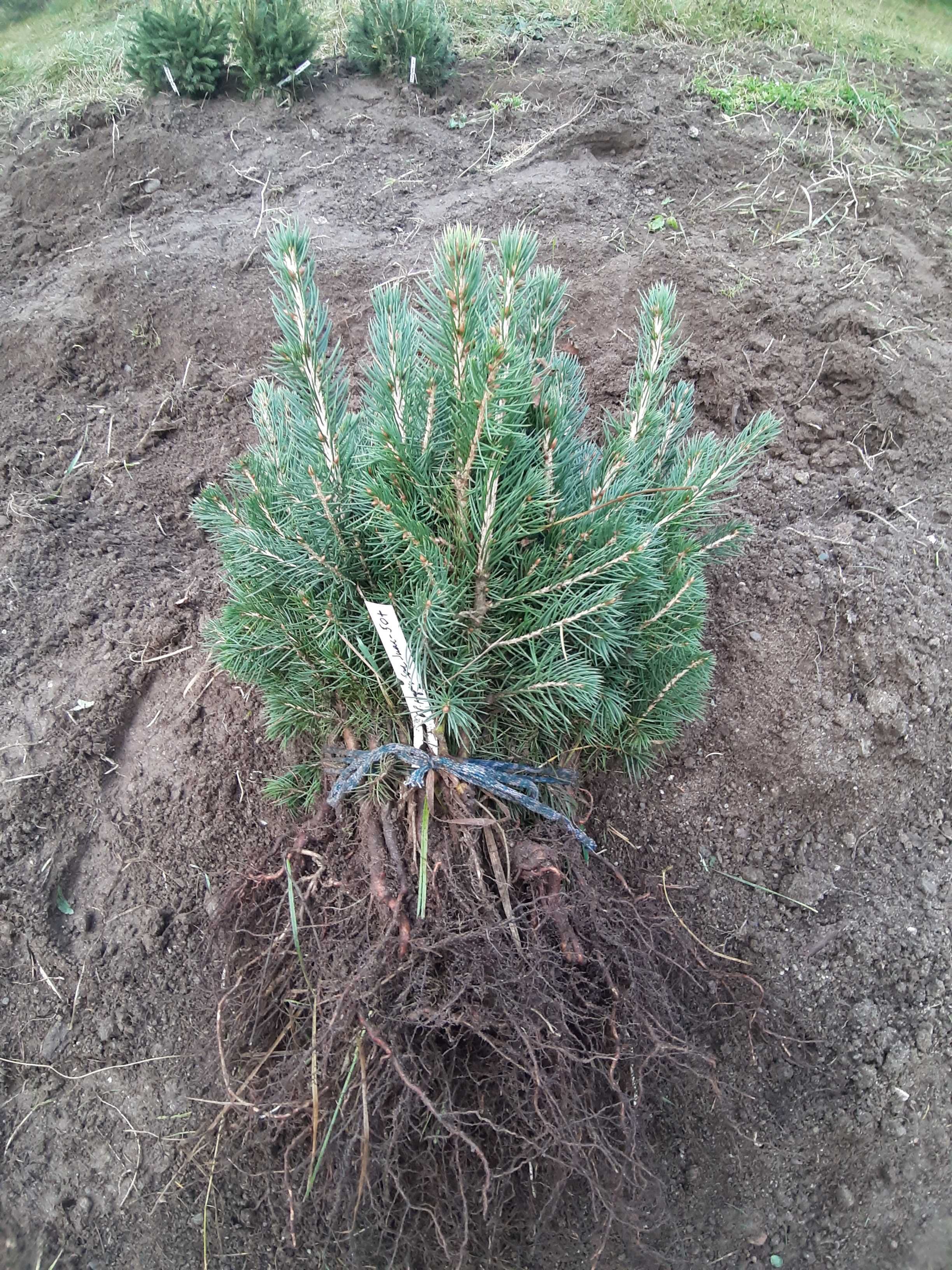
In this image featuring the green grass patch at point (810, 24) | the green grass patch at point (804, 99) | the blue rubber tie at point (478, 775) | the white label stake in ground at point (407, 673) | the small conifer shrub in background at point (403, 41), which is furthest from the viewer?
the green grass patch at point (810, 24)

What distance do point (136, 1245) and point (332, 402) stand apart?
1.91 meters

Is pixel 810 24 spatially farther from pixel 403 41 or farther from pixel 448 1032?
pixel 448 1032

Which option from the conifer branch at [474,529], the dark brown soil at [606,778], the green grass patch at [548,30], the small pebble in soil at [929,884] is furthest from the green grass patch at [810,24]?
the small pebble in soil at [929,884]

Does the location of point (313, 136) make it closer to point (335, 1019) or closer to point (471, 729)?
point (471, 729)

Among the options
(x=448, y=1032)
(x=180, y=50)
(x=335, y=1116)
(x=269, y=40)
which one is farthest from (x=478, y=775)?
(x=180, y=50)

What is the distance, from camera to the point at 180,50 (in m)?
5.11

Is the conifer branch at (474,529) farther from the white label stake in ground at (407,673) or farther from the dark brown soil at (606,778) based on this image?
the dark brown soil at (606,778)

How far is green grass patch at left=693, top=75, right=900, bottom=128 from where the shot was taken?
16.3 ft

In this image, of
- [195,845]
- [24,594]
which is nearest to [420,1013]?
[195,845]

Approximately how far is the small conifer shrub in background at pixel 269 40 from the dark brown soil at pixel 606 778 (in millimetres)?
858

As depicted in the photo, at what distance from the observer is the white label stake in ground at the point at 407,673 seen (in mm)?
1852

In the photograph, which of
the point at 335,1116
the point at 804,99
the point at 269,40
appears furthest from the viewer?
the point at 269,40

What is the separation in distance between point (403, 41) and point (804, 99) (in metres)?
2.45

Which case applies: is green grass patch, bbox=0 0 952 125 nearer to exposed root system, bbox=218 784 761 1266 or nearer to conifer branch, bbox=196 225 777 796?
conifer branch, bbox=196 225 777 796
